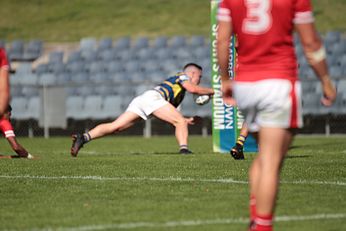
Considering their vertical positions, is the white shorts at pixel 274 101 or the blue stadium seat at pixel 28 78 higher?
the white shorts at pixel 274 101

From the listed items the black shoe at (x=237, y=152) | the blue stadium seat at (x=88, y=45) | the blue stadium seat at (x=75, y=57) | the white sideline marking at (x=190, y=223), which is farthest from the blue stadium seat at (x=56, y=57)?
the white sideline marking at (x=190, y=223)

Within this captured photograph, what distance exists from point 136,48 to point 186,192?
21.8 metres

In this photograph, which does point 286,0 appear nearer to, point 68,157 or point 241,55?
point 241,55

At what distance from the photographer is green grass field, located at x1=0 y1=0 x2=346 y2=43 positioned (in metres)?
37.5

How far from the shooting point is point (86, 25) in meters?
39.7

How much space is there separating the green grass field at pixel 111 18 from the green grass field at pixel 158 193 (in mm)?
22118

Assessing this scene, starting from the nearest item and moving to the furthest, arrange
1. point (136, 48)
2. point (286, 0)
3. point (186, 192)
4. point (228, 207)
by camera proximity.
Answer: point (286, 0)
point (228, 207)
point (186, 192)
point (136, 48)

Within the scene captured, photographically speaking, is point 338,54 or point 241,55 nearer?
point 241,55

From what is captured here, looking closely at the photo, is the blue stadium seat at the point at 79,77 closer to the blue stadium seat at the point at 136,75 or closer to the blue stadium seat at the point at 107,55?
the blue stadium seat at the point at 107,55

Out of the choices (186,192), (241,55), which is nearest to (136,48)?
(186,192)

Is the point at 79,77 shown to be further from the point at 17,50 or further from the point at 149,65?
the point at 17,50

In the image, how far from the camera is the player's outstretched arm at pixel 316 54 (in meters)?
6.91

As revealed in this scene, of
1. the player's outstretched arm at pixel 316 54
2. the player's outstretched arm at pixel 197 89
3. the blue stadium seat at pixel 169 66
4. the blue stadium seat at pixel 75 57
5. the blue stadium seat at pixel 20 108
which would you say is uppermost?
the player's outstretched arm at pixel 316 54

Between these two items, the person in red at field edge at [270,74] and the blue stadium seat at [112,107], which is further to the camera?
the blue stadium seat at [112,107]
